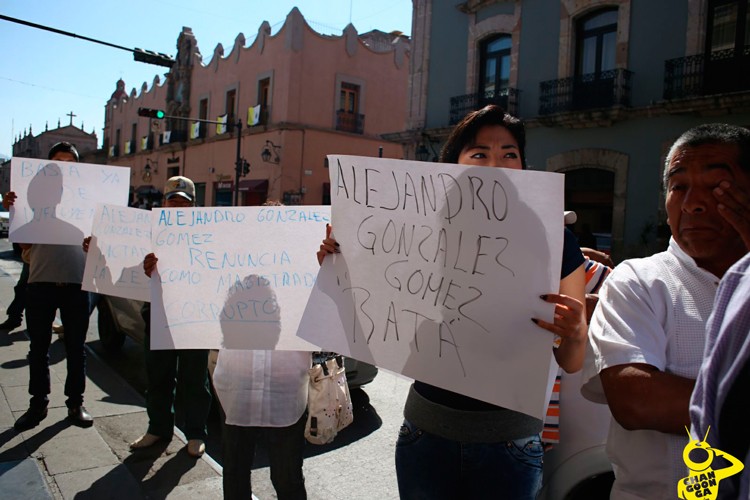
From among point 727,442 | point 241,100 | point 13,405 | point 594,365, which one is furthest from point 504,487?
point 241,100

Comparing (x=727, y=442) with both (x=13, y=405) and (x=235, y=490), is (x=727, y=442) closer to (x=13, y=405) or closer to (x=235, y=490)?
(x=235, y=490)

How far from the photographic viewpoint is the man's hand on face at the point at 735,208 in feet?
4.05

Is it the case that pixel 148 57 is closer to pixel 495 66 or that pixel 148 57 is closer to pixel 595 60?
pixel 495 66

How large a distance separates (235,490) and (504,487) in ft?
4.84

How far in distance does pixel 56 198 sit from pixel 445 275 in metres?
3.58

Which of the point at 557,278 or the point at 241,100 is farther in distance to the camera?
the point at 241,100

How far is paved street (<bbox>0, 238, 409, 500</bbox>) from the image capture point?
3.33m

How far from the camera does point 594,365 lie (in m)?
1.54

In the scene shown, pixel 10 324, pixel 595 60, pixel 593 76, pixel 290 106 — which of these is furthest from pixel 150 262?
pixel 290 106

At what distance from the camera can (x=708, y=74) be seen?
42.5 feet

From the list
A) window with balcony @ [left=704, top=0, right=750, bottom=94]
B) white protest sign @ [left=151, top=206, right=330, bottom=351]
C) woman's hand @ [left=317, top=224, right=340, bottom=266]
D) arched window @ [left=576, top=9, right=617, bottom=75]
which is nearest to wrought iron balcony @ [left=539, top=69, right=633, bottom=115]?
arched window @ [left=576, top=9, right=617, bottom=75]

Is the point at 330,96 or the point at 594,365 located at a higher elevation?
the point at 330,96

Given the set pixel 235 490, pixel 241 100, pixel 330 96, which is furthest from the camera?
pixel 241 100

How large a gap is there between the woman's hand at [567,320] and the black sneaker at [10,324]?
25.6 ft
